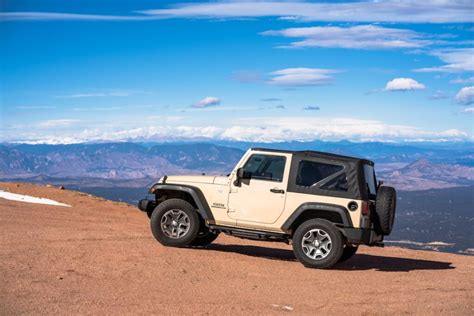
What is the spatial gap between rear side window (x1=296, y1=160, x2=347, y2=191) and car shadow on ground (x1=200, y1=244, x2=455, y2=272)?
5.30 feet

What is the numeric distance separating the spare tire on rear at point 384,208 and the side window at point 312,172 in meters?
0.94

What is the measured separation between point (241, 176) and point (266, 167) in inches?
19.5

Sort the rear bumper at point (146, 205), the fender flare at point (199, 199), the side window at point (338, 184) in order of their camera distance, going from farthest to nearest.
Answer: the rear bumper at point (146, 205) → the fender flare at point (199, 199) → the side window at point (338, 184)

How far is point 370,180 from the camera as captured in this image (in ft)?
39.7

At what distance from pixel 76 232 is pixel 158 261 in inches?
133

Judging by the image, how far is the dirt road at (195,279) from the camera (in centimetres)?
826

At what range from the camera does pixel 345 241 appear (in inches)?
455

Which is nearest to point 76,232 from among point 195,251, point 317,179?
point 195,251

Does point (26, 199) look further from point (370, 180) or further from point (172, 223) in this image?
point (370, 180)

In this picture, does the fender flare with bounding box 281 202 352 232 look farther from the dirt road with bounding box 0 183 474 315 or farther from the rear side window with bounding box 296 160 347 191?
the dirt road with bounding box 0 183 474 315

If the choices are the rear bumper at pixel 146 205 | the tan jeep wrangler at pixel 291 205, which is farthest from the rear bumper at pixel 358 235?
the rear bumper at pixel 146 205

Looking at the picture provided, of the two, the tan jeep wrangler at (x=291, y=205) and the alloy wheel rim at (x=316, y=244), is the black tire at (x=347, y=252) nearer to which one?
the tan jeep wrangler at (x=291, y=205)

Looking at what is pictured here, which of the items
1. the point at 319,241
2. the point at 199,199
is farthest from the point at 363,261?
the point at 199,199

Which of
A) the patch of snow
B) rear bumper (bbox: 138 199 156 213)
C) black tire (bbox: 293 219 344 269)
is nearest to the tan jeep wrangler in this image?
black tire (bbox: 293 219 344 269)
